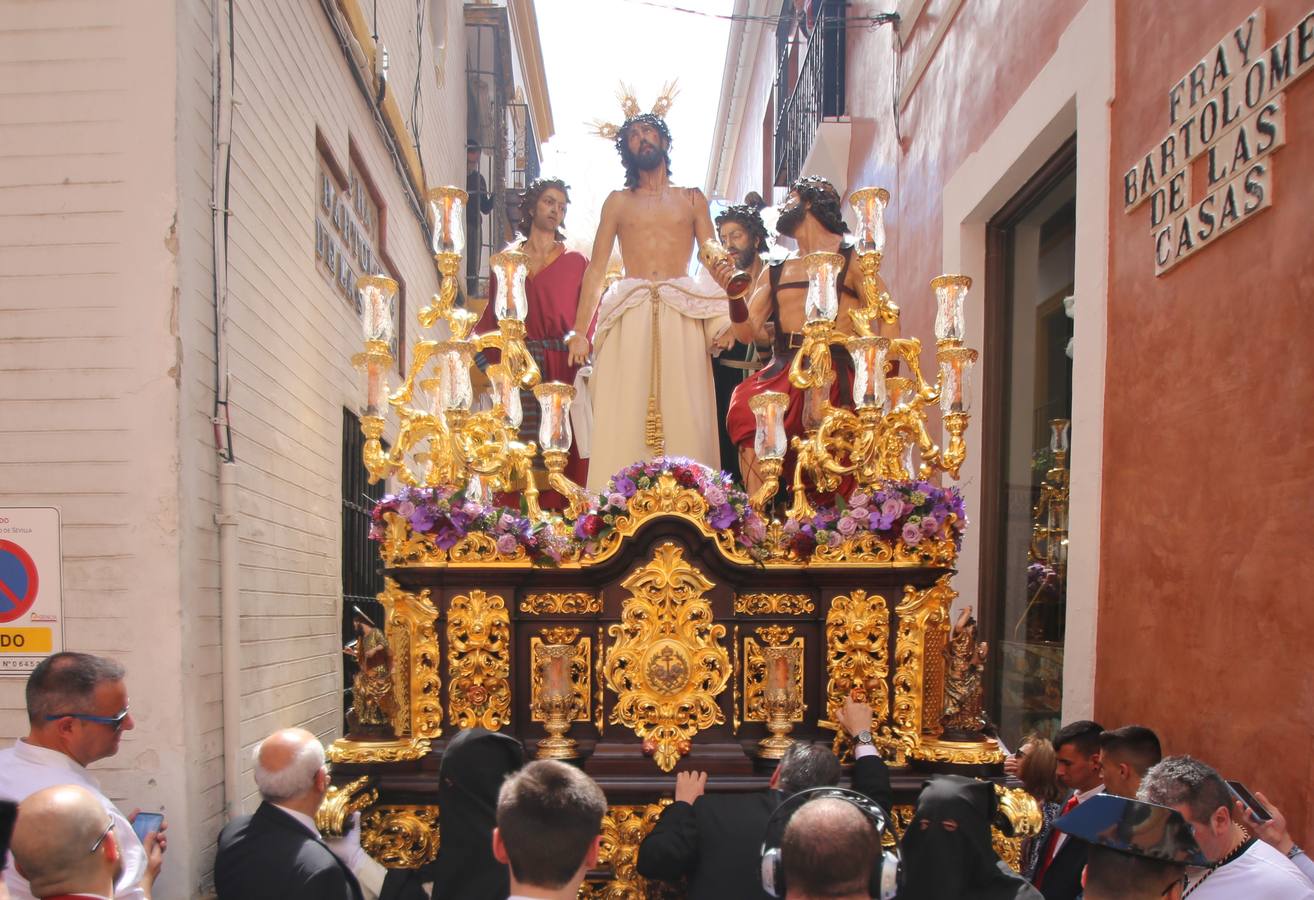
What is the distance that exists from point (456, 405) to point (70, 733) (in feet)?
6.26

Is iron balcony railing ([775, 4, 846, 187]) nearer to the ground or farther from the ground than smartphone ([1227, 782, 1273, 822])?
farther from the ground

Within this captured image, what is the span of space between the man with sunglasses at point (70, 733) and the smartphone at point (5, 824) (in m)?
1.13

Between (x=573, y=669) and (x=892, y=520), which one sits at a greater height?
(x=892, y=520)

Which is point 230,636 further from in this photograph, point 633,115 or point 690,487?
point 633,115

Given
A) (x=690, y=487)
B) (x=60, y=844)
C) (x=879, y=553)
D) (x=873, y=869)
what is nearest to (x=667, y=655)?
(x=690, y=487)

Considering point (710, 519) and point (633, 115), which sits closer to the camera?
point (710, 519)

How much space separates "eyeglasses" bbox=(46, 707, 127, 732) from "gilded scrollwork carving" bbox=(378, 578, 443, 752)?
1.09 metres

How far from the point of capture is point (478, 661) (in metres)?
4.16

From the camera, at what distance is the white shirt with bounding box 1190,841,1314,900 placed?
2693 millimetres

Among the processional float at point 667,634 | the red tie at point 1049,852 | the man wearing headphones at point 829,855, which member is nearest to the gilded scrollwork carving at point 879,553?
the processional float at point 667,634

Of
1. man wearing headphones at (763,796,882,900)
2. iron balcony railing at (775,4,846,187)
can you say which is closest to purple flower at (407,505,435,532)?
man wearing headphones at (763,796,882,900)

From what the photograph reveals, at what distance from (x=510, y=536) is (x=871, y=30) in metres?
6.85

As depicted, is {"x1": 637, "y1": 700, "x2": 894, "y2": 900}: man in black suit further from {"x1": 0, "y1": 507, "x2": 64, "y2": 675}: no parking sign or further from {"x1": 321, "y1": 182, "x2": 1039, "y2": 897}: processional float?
{"x1": 0, "y1": 507, "x2": 64, "y2": 675}: no parking sign

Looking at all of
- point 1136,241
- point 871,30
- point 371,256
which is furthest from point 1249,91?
point 371,256
